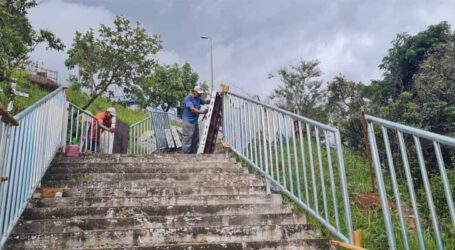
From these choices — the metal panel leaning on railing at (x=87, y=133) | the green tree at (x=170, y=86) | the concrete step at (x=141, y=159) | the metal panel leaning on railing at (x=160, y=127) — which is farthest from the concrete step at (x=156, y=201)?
the green tree at (x=170, y=86)

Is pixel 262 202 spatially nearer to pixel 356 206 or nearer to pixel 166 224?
pixel 166 224

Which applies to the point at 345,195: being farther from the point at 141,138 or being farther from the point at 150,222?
the point at 141,138

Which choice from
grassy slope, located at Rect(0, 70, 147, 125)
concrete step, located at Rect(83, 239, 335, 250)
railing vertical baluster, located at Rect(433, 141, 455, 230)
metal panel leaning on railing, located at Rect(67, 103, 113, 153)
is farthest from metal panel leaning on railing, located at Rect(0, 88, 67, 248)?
grassy slope, located at Rect(0, 70, 147, 125)

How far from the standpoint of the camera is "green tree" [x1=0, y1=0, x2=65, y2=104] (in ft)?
20.0

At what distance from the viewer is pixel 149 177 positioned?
4320mm

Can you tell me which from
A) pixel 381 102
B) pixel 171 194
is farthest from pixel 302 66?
pixel 171 194

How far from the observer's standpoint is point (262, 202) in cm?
377

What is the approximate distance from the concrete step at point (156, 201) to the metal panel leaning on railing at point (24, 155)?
0.79ft

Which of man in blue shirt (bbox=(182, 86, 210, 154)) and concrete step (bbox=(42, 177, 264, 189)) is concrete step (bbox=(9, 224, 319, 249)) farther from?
man in blue shirt (bbox=(182, 86, 210, 154))

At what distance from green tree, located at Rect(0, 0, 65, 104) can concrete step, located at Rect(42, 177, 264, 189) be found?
293 cm

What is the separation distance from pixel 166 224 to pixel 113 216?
1.67 feet

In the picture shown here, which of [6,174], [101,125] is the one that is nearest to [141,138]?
[101,125]

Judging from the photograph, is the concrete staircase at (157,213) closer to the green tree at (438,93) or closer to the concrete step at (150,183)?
the concrete step at (150,183)

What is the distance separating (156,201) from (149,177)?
0.73 m
